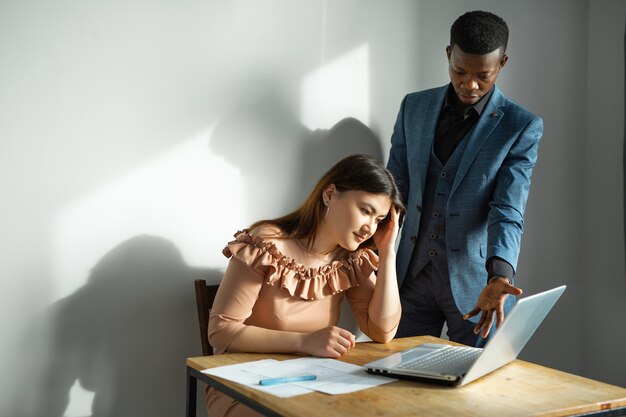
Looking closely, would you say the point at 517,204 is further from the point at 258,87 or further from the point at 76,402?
the point at 76,402

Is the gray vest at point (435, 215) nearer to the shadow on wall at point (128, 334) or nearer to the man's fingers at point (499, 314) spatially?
the man's fingers at point (499, 314)

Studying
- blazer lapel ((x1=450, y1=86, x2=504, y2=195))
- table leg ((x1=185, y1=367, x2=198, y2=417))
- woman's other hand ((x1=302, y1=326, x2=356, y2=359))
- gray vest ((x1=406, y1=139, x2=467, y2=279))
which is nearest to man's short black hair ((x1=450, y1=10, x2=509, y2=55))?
blazer lapel ((x1=450, y1=86, x2=504, y2=195))

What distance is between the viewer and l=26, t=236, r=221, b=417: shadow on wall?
7.00 ft

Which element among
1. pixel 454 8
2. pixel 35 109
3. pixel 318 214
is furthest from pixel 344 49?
pixel 35 109

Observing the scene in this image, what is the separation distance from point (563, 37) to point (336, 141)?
1173mm

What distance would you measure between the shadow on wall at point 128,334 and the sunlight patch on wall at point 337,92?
25.4 inches

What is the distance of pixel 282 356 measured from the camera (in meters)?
1.76

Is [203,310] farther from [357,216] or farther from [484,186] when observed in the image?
[484,186]

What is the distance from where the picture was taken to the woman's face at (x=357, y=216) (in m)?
1.95

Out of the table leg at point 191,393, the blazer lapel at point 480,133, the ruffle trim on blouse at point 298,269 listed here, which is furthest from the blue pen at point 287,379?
the blazer lapel at point 480,133

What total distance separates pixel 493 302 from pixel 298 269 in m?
0.51

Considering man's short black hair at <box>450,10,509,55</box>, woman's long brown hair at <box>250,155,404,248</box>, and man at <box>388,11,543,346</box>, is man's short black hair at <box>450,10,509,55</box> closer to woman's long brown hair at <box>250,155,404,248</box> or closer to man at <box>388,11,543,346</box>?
man at <box>388,11,543,346</box>

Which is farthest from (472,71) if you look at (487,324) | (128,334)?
(128,334)

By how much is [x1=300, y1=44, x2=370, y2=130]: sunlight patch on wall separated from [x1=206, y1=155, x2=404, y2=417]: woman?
21.4 inches
